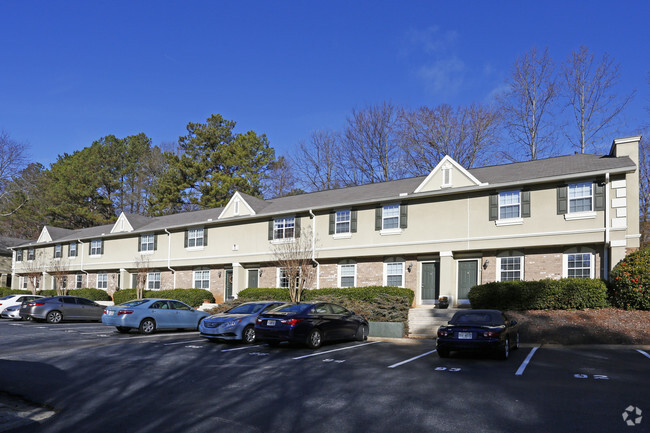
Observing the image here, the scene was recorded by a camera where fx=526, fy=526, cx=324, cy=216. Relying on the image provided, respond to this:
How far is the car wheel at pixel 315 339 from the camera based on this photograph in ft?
49.6

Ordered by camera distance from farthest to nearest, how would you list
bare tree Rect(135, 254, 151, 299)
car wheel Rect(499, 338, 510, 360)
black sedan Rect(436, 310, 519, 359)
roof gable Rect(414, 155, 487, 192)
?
1. bare tree Rect(135, 254, 151, 299)
2. roof gable Rect(414, 155, 487, 192)
3. car wheel Rect(499, 338, 510, 360)
4. black sedan Rect(436, 310, 519, 359)

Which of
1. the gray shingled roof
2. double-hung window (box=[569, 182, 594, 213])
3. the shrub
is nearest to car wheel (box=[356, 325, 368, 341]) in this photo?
the gray shingled roof

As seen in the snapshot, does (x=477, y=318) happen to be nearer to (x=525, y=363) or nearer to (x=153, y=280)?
(x=525, y=363)

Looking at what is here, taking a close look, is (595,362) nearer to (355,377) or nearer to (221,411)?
(355,377)

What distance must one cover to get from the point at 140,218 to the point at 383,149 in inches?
832

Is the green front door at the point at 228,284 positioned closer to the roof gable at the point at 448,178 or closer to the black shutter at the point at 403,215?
the black shutter at the point at 403,215

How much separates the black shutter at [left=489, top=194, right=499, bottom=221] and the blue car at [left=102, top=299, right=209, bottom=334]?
1300 centimetres

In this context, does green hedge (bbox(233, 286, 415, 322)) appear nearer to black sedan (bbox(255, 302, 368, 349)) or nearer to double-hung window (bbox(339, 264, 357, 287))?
double-hung window (bbox(339, 264, 357, 287))

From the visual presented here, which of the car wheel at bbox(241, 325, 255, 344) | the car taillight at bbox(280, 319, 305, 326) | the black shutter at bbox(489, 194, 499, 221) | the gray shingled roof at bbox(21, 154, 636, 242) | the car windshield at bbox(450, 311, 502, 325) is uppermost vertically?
the gray shingled roof at bbox(21, 154, 636, 242)

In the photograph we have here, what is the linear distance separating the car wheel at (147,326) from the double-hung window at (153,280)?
18452 millimetres

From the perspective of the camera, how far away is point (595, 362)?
12.4 meters

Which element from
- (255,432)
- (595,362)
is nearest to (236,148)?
(595,362)

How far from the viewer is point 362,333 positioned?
1755 centimetres

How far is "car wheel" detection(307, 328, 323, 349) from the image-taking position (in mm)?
15109
